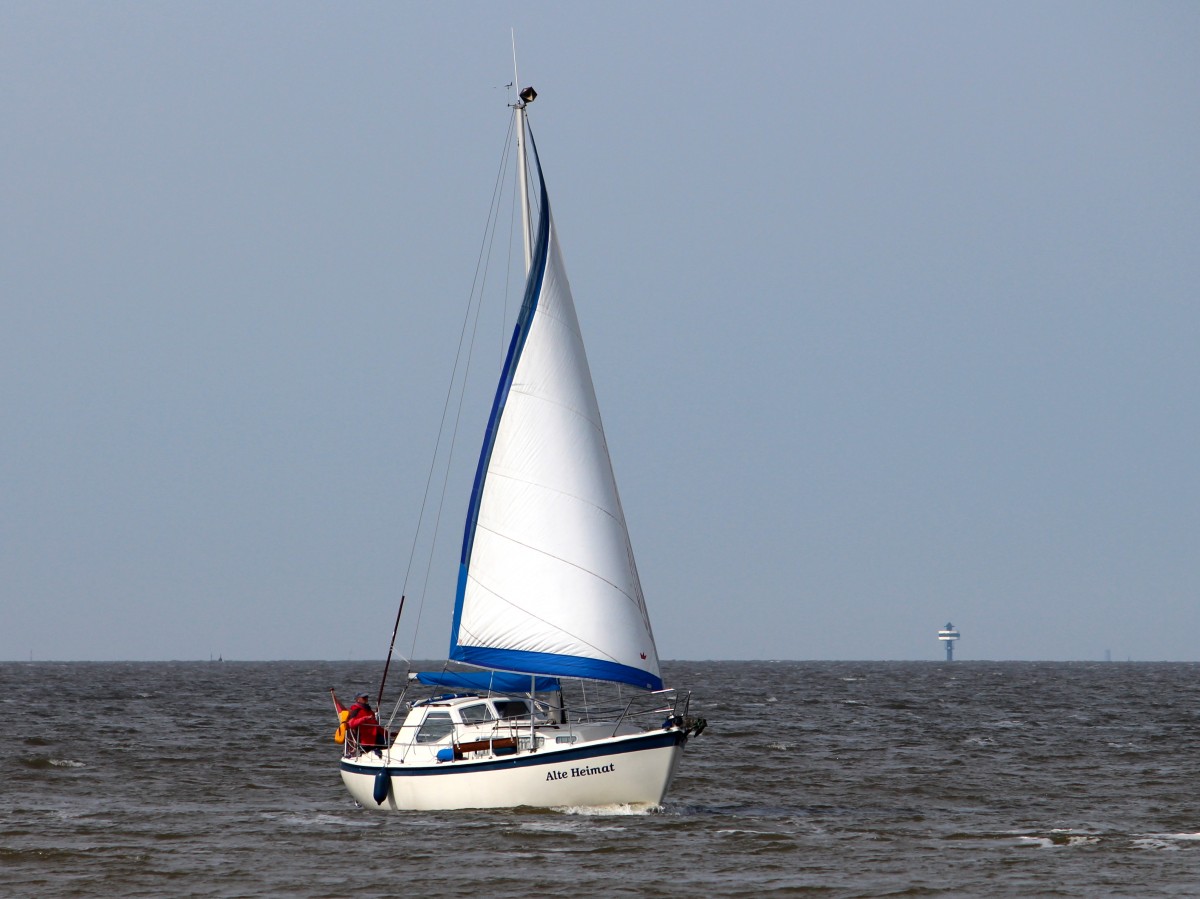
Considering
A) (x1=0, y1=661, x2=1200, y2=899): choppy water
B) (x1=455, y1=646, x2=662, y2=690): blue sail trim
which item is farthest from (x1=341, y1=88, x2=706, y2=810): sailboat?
(x1=0, y1=661, x2=1200, y2=899): choppy water

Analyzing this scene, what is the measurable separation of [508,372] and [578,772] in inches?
301

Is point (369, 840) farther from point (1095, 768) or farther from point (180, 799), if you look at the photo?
point (1095, 768)

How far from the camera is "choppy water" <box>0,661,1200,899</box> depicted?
2245 cm

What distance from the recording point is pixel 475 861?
2377cm

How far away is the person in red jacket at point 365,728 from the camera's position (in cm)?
2930

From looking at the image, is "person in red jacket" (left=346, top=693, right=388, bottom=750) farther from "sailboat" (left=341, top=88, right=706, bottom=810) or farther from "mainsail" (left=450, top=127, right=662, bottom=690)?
"mainsail" (left=450, top=127, right=662, bottom=690)

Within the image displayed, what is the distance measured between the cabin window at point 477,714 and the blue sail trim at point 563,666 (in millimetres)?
784

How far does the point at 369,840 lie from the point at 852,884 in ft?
27.8

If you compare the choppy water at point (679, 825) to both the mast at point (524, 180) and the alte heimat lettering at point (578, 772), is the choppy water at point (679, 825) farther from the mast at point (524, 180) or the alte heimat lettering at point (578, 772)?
the mast at point (524, 180)

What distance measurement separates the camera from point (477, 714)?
28078 millimetres

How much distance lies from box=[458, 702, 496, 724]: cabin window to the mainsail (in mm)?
809

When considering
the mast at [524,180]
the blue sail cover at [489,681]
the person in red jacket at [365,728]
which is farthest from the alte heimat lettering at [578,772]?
the mast at [524,180]

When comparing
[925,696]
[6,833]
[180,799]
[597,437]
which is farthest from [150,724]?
[925,696]

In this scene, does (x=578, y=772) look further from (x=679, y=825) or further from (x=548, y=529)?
(x=548, y=529)
